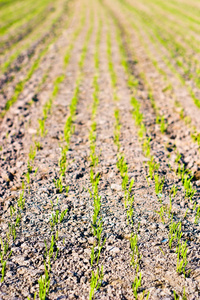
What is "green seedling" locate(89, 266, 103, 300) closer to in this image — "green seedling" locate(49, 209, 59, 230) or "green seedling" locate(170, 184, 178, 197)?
"green seedling" locate(49, 209, 59, 230)

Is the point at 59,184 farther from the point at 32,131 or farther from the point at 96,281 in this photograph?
the point at 32,131

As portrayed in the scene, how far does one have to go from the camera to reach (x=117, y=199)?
150 inches

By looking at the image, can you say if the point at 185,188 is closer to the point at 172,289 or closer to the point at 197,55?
the point at 172,289

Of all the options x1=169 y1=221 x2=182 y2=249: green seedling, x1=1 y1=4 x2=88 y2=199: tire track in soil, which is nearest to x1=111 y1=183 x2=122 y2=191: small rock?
x1=169 y1=221 x2=182 y2=249: green seedling

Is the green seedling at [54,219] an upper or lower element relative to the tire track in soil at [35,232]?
upper

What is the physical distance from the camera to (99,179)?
4.32m

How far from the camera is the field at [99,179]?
Answer: 269 centimetres

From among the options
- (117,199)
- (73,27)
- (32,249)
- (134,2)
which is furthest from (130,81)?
(134,2)

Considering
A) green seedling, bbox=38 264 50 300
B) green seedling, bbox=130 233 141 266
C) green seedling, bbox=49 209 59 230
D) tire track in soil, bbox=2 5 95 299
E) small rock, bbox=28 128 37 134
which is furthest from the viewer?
small rock, bbox=28 128 37 134

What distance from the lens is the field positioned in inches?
106

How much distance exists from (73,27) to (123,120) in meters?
15.5

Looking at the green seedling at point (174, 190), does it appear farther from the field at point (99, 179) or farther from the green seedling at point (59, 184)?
the green seedling at point (59, 184)

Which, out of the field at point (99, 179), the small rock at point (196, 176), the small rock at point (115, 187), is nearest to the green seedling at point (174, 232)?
the field at point (99, 179)

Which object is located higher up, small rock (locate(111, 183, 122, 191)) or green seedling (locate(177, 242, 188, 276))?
green seedling (locate(177, 242, 188, 276))
